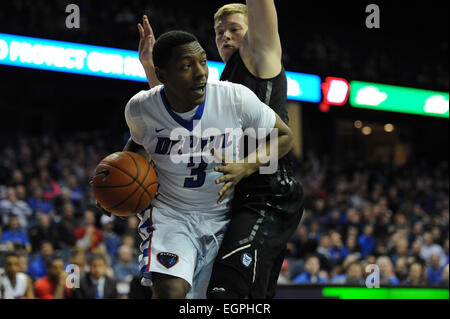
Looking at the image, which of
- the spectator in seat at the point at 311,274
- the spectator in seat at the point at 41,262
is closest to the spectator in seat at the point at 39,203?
the spectator in seat at the point at 41,262

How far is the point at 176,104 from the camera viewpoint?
3.01 meters

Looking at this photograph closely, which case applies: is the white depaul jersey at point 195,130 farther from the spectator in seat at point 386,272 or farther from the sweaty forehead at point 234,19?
the spectator in seat at point 386,272

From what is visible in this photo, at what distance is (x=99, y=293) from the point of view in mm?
6930

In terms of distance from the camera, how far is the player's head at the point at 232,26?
3416mm

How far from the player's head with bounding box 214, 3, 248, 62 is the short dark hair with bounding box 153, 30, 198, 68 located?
0.50m

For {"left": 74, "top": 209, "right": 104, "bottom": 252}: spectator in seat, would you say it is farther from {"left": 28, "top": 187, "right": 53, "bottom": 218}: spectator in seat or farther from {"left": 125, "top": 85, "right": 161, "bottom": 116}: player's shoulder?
{"left": 125, "top": 85, "right": 161, "bottom": 116}: player's shoulder

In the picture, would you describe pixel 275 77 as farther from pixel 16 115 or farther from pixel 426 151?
pixel 426 151

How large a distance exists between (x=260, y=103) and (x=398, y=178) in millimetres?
15090

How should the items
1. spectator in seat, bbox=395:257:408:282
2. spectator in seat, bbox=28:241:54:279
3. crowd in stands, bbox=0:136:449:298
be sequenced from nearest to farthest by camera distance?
1. crowd in stands, bbox=0:136:449:298
2. spectator in seat, bbox=28:241:54:279
3. spectator in seat, bbox=395:257:408:282

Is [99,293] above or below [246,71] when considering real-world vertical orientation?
below

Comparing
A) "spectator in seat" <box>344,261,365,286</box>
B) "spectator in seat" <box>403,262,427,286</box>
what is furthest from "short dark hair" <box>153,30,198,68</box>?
"spectator in seat" <box>403,262,427,286</box>

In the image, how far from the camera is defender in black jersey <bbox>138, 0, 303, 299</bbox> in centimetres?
299

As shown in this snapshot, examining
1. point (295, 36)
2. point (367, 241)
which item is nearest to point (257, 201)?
point (367, 241)
